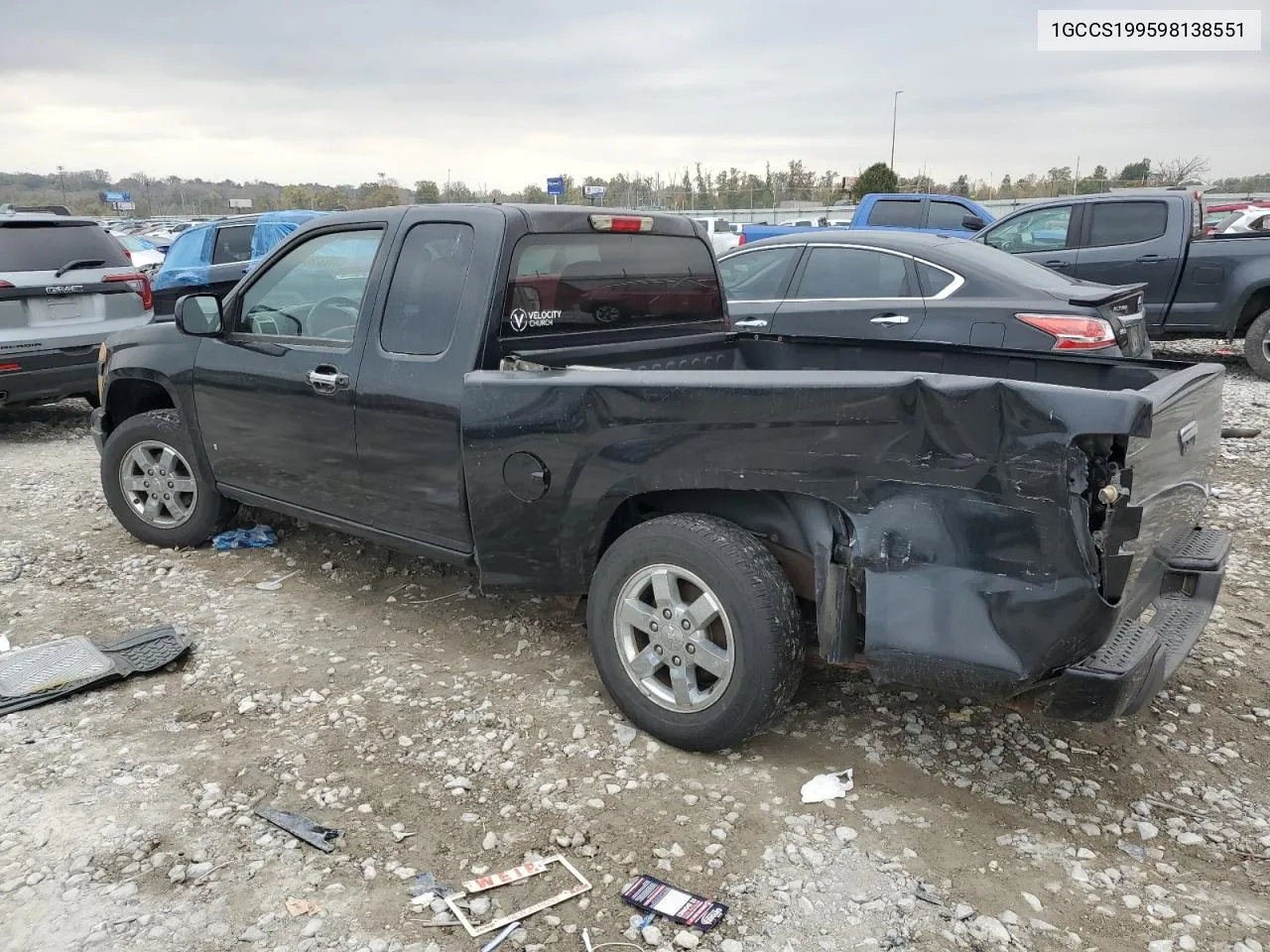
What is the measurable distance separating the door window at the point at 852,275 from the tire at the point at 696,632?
171 inches

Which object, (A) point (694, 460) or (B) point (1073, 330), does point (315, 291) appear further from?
(B) point (1073, 330)

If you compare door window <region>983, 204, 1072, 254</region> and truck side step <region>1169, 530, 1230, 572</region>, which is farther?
door window <region>983, 204, 1072, 254</region>

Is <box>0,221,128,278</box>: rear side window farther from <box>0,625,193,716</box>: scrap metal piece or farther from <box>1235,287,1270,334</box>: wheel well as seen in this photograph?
<box>1235,287,1270,334</box>: wheel well

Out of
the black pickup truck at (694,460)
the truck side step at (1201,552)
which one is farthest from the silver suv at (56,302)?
the truck side step at (1201,552)

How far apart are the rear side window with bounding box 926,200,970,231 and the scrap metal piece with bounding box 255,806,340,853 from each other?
45.6ft

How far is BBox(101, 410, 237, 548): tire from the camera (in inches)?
208

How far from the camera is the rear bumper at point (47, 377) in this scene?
782cm

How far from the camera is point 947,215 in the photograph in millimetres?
15062

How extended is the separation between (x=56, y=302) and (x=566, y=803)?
7217mm

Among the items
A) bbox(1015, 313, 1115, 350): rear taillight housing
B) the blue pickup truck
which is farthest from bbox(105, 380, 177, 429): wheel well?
the blue pickup truck

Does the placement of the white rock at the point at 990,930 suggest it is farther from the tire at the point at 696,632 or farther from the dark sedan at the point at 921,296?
the dark sedan at the point at 921,296

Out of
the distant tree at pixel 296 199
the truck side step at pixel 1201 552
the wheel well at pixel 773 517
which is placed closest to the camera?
the wheel well at pixel 773 517

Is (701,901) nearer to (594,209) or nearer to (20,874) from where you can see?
(20,874)

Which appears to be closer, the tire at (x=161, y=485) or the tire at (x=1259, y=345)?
the tire at (x=161, y=485)
